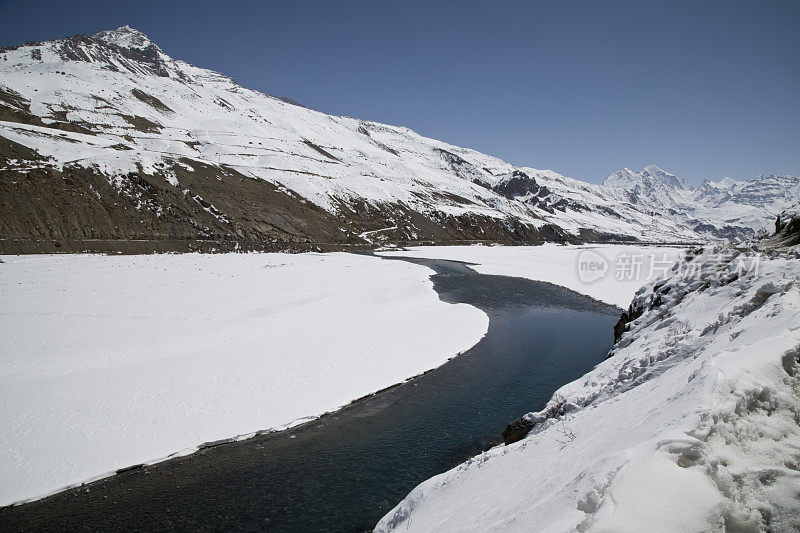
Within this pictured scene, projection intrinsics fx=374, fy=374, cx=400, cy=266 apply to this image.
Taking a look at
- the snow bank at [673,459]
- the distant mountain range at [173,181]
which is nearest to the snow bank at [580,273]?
the distant mountain range at [173,181]

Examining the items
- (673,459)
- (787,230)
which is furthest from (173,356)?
(787,230)

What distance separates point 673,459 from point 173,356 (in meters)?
15.8

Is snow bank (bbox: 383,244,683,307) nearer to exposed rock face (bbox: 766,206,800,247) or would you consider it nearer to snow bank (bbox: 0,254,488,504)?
exposed rock face (bbox: 766,206,800,247)

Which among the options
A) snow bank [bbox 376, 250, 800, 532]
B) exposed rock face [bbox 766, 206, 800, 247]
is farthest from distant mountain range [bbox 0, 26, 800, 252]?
snow bank [bbox 376, 250, 800, 532]

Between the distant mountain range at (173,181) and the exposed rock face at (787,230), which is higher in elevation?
the distant mountain range at (173,181)

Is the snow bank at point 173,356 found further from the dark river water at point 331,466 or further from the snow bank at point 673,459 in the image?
the snow bank at point 673,459

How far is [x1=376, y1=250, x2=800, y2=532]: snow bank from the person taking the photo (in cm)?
307

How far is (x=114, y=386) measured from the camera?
1209 cm

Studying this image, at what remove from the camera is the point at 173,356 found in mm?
14430

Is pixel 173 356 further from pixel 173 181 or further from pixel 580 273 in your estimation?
pixel 173 181

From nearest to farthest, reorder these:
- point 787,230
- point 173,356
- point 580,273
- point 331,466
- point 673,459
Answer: point 673,459
point 331,466
point 173,356
point 787,230
point 580,273

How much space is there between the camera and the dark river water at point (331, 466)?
27.1ft

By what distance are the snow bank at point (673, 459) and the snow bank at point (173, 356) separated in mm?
7099

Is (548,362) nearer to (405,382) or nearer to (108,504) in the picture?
(405,382)
